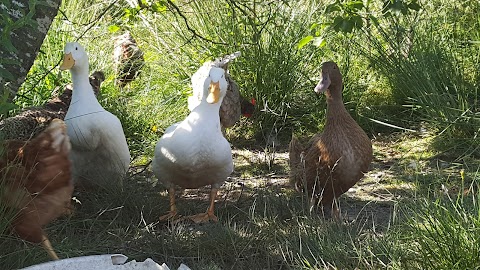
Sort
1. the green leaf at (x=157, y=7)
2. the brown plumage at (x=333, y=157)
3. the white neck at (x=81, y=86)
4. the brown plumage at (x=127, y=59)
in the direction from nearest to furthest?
the brown plumage at (x=333, y=157)
the white neck at (x=81, y=86)
the green leaf at (x=157, y=7)
the brown plumage at (x=127, y=59)

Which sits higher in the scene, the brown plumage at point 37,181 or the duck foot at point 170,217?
the brown plumage at point 37,181

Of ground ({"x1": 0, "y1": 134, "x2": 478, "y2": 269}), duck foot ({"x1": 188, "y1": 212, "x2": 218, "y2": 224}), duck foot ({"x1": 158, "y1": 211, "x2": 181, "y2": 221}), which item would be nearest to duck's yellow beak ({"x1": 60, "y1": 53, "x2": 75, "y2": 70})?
ground ({"x1": 0, "y1": 134, "x2": 478, "y2": 269})

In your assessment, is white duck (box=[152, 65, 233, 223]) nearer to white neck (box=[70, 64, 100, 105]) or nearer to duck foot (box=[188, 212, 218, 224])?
duck foot (box=[188, 212, 218, 224])

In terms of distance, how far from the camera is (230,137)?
623 cm

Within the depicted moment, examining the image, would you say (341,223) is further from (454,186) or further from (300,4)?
(300,4)

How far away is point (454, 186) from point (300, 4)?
3.10 meters

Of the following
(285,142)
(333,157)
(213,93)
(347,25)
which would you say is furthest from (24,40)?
(285,142)

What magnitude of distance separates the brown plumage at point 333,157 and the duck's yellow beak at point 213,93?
2.00 ft

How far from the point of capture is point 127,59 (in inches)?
280

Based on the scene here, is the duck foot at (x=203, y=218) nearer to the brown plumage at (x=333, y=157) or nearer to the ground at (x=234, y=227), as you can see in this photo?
the ground at (x=234, y=227)

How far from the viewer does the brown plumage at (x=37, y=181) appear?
3.25m

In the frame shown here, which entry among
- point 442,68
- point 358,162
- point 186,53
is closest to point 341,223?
point 358,162

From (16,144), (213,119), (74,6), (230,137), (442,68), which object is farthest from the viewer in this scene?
(74,6)

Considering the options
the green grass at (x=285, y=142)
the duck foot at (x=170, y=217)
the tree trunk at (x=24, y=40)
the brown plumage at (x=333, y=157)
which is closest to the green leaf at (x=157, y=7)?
the green grass at (x=285, y=142)
